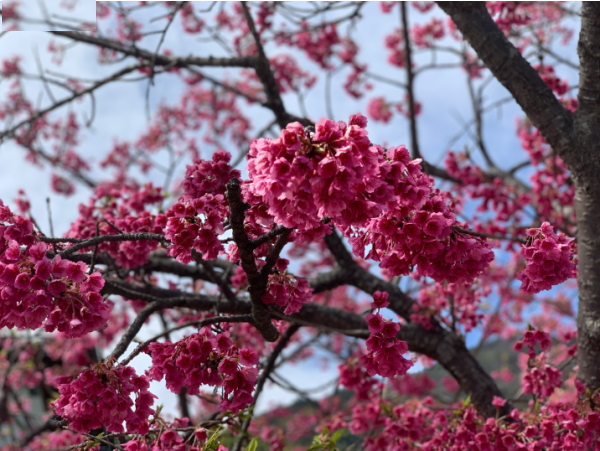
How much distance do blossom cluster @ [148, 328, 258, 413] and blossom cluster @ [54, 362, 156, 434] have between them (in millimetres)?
123

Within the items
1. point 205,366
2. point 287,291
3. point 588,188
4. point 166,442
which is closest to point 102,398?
point 205,366

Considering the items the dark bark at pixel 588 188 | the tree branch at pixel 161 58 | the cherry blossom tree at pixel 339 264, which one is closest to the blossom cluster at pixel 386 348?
the cherry blossom tree at pixel 339 264

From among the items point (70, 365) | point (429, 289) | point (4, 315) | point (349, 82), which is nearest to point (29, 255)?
point (4, 315)

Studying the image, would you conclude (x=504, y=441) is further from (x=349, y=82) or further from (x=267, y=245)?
(x=349, y=82)

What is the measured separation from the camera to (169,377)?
2.39 m

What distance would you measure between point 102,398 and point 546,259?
2012 mm

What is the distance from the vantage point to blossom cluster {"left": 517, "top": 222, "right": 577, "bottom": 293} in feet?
7.86

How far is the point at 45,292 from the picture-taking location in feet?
6.87

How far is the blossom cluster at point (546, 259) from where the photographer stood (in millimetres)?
2396

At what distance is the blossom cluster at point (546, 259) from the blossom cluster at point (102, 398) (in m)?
1.81

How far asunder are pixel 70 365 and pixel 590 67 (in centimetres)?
943

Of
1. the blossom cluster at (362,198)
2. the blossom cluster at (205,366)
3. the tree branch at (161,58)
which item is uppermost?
the tree branch at (161,58)

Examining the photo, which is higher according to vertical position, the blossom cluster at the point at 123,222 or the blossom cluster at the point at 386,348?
the blossom cluster at the point at 123,222

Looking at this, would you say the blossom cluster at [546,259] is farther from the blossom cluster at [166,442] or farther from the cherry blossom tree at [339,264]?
the blossom cluster at [166,442]
